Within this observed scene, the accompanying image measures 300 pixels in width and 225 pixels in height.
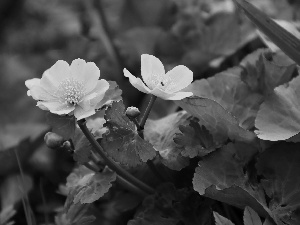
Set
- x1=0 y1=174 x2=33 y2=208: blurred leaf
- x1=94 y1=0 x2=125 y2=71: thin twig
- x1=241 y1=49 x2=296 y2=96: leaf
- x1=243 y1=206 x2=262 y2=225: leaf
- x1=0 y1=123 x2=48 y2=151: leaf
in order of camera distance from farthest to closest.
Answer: x1=94 y1=0 x2=125 y2=71: thin twig < x1=0 y1=123 x2=48 y2=151: leaf < x1=0 y1=174 x2=33 y2=208: blurred leaf < x1=241 y1=49 x2=296 y2=96: leaf < x1=243 y1=206 x2=262 y2=225: leaf

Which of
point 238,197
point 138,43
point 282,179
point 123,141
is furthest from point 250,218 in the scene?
point 138,43

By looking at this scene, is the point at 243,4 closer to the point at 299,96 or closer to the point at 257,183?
the point at 299,96

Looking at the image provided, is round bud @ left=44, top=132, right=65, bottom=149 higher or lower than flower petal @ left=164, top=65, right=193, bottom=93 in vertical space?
lower

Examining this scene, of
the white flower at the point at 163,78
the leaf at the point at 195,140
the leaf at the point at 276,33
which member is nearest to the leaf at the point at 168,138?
the leaf at the point at 195,140

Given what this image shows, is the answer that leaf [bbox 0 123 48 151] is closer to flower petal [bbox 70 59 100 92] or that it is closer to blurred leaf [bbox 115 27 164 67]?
blurred leaf [bbox 115 27 164 67]

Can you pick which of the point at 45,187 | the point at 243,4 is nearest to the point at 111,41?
the point at 45,187

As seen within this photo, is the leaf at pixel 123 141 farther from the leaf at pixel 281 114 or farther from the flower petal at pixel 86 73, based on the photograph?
the leaf at pixel 281 114

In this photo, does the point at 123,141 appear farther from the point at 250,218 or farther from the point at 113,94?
the point at 250,218

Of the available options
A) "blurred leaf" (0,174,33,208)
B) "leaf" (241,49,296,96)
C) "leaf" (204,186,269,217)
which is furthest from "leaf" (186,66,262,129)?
"blurred leaf" (0,174,33,208)
